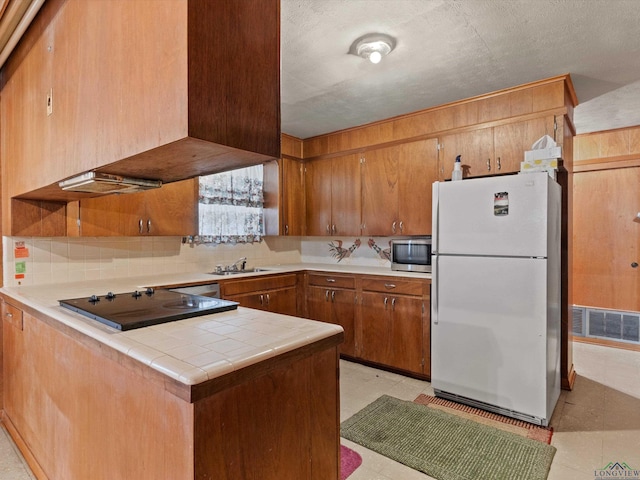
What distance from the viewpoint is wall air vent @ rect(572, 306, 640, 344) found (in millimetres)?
3857

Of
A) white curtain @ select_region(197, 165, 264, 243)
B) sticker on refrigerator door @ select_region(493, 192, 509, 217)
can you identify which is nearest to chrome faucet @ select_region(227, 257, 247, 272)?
white curtain @ select_region(197, 165, 264, 243)

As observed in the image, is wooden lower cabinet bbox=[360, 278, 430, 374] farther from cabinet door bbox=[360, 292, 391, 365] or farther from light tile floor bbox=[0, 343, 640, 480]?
light tile floor bbox=[0, 343, 640, 480]

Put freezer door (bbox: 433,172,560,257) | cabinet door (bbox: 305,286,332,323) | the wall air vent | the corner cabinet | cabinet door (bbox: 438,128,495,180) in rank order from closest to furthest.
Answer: freezer door (bbox: 433,172,560,257)
the corner cabinet
cabinet door (bbox: 438,128,495,180)
cabinet door (bbox: 305,286,332,323)
the wall air vent

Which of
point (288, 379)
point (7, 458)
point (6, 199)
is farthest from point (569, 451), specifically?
point (6, 199)

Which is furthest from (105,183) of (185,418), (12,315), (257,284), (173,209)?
(257,284)

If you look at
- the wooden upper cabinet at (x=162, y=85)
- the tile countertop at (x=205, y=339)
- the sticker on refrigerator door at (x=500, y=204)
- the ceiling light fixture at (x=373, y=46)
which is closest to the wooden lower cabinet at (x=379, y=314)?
the sticker on refrigerator door at (x=500, y=204)

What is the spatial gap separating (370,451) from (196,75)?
2142mm

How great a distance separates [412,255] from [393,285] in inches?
16.2

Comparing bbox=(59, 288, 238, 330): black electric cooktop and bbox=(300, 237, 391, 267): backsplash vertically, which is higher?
bbox=(300, 237, 391, 267): backsplash

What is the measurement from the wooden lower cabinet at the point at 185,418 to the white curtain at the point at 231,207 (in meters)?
2.01

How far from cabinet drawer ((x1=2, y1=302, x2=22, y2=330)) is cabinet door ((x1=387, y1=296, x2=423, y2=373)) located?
2642 mm

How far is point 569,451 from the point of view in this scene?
6.79 feet

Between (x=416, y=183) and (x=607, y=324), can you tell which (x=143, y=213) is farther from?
(x=607, y=324)

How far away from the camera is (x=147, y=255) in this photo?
124 inches
